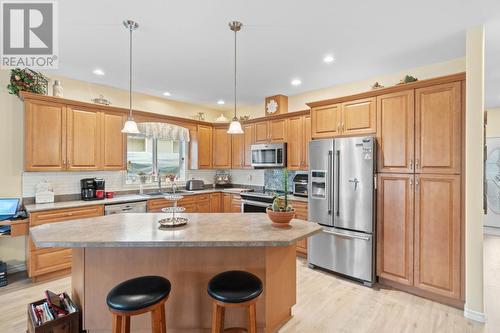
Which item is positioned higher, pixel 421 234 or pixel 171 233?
pixel 171 233

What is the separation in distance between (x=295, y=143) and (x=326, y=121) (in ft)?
2.91

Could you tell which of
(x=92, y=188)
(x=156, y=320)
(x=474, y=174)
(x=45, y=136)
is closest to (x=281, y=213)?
(x=156, y=320)

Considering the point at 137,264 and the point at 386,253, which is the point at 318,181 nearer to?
the point at 386,253

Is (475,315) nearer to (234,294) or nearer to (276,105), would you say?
(234,294)

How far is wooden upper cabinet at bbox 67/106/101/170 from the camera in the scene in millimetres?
3600

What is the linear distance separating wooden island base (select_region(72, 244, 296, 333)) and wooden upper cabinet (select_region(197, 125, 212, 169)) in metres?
3.45

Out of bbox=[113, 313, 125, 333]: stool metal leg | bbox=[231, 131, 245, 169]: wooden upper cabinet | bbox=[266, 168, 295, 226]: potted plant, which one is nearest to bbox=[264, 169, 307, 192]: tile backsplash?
bbox=[231, 131, 245, 169]: wooden upper cabinet

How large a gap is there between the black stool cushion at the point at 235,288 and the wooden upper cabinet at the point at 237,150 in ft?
11.7

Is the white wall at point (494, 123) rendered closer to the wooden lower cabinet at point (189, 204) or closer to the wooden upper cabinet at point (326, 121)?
the wooden upper cabinet at point (326, 121)

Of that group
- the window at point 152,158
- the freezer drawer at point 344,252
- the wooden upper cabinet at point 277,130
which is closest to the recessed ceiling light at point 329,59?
the wooden upper cabinet at point 277,130

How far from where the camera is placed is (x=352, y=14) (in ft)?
7.32

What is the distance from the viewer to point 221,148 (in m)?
5.55

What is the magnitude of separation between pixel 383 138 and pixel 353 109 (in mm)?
558

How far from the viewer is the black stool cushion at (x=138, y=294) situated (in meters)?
1.53
